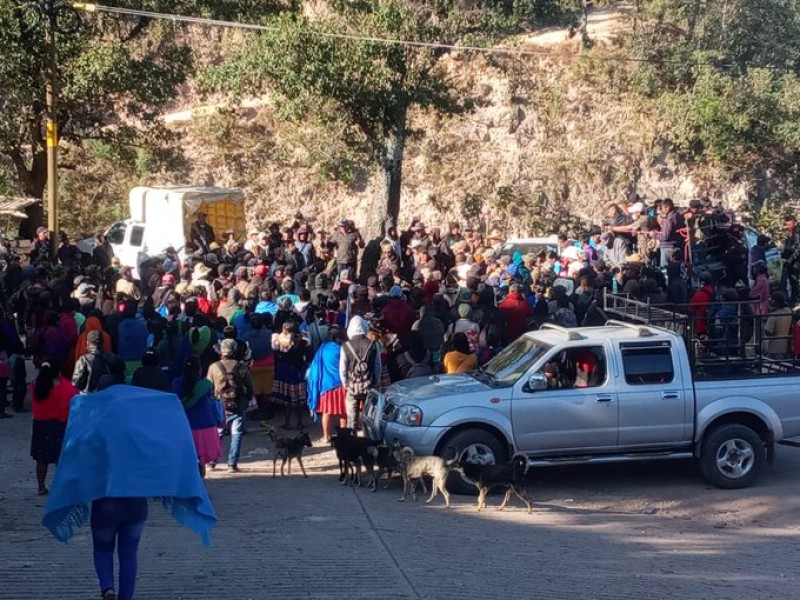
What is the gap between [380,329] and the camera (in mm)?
13953

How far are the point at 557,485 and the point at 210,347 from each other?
429 centimetres

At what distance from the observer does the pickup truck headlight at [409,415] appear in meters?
11.5

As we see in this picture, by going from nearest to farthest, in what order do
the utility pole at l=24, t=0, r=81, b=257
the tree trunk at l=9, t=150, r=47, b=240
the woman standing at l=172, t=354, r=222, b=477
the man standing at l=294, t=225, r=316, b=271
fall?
1. the woman standing at l=172, t=354, r=222, b=477
2. the man standing at l=294, t=225, r=316, b=271
3. the utility pole at l=24, t=0, r=81, b=257
4. the tree trunk at l=9, t=150, r=47, b=240

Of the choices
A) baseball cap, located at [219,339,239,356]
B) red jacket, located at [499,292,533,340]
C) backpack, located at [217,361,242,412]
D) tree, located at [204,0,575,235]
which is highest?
tree, located at [204,0,575,235]

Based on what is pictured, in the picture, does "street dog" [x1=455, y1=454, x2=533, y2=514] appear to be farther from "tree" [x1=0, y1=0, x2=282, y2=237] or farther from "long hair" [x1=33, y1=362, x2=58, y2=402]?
"tree" [x1=0, y1=0, x2=282, y2=237]

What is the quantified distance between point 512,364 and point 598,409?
3.53 ft

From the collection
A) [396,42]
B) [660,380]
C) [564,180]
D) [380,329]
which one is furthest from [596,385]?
[564,180]

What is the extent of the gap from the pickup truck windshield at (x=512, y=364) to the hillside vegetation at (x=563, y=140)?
23019 millimetres

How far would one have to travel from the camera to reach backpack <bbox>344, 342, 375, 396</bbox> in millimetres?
12977

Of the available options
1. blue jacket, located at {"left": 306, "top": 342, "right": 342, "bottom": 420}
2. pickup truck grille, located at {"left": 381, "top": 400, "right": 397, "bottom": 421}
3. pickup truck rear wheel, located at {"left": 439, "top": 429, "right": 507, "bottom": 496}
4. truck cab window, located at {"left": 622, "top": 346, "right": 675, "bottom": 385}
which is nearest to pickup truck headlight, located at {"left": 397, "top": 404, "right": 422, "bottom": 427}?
pickup truck grille, located at {"left": 381, "top": 400, "right": 397, "bottom": 421}

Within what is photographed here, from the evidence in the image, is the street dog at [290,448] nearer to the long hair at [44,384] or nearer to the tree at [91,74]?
the long hair at [44,384]

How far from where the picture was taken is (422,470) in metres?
11.2

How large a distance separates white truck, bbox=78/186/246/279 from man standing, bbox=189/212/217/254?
23.3 inches

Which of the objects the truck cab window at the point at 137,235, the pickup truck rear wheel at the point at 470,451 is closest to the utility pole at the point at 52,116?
the truck cab window at the point at 137,235
